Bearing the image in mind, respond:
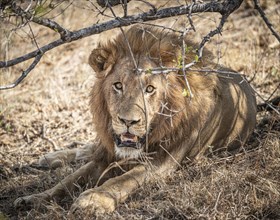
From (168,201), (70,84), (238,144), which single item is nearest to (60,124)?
(70,84)

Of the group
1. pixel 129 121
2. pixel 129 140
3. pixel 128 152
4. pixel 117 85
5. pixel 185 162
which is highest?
pixel 117 85

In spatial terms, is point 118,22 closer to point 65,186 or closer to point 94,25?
point 94,25

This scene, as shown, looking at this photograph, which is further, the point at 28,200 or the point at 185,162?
the point at 185,162

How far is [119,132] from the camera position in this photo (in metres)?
4.46

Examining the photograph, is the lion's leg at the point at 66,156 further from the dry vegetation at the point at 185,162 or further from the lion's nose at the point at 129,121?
the lion's nose at the point at 129,121

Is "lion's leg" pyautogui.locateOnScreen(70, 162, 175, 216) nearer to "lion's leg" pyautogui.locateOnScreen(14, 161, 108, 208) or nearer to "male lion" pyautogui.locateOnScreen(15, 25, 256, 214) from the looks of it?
"male lion" pyautogui.locateOnScreen(15, 25, 256, 214)

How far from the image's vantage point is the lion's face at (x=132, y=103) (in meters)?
4.40

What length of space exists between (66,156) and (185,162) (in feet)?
5.18

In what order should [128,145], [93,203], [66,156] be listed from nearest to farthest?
[93,203] → [128,145] → [66,156]

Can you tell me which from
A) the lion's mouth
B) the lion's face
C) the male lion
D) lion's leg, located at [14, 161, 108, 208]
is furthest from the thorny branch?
lion's leg, located at [14, 161, 108, 208]

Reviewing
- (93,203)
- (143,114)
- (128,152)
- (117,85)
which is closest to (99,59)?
(117,85)

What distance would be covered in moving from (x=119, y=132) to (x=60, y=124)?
289 cm

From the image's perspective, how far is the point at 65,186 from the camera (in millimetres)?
4762

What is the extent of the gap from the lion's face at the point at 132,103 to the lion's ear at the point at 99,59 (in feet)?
0.51
